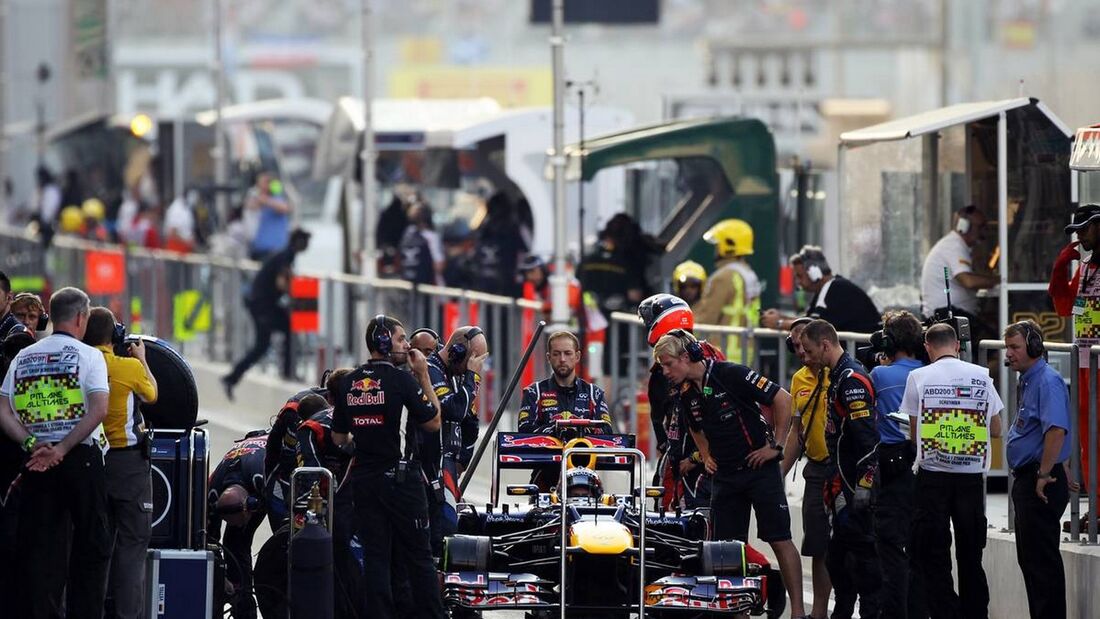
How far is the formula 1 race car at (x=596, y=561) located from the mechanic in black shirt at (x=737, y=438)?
40 cm

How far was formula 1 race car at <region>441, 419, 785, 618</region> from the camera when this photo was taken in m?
11.6

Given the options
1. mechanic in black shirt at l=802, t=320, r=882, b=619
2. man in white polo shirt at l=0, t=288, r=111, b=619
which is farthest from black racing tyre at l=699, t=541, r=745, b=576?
man in white polo shirt at l=0, t=288, r=111, b=619

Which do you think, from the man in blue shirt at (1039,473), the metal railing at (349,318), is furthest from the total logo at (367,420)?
the metal railing at (349,318)

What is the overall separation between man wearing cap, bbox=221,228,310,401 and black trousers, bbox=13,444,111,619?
1317 cm

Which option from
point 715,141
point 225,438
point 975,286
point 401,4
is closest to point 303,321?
point 225,438

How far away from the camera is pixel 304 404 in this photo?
12.8m

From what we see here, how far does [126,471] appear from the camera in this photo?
11945mm

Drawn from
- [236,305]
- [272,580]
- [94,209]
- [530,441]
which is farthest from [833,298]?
[94,209]

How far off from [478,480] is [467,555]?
26.6 feet

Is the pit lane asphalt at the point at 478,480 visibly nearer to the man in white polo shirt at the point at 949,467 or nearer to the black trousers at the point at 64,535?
the man in white polo shirt at the point at 949,467

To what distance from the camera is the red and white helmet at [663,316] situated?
1391 centimetres

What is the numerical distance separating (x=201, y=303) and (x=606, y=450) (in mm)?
15749

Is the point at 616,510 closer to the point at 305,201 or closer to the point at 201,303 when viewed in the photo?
the point at 201,303

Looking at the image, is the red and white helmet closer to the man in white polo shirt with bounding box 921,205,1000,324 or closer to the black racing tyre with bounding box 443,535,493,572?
the black racing tyre with bounding box 443,535,493,572
